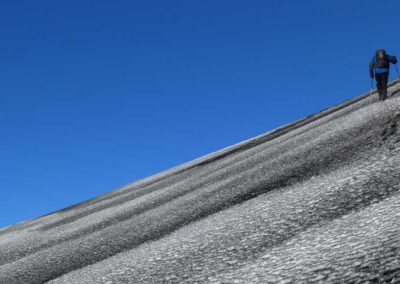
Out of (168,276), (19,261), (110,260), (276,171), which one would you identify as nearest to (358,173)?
(276,171)

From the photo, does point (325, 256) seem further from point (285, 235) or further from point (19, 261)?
point (19, 261)

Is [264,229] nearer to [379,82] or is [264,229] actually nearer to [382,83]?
[382,83]

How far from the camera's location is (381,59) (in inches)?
1196

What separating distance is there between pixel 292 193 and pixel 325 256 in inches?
270

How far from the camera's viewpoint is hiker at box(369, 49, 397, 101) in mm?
30114

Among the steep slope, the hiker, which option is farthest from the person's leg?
the steep slope

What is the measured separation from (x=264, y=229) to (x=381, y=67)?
20965 millimetres

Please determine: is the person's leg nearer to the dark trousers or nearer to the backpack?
the dark trousers

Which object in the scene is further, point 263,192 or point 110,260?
point 263,192

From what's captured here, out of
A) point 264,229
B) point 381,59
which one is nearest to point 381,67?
point 381,59

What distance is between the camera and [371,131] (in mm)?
20531

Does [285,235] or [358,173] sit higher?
[358,173]

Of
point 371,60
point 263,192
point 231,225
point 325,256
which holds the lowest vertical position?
point 325,256

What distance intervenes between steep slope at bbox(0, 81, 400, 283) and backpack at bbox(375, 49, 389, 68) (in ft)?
21.0
